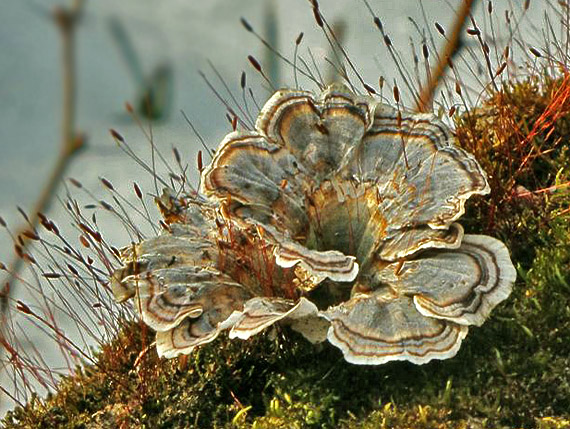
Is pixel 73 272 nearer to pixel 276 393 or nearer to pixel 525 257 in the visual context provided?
pixel 276 393

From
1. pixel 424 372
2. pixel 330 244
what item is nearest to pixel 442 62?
pixel 330 244

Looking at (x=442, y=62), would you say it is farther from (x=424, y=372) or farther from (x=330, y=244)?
(x=424, y=372)

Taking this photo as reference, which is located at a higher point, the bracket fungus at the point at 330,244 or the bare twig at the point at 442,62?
the bare twig at the point at 442,62

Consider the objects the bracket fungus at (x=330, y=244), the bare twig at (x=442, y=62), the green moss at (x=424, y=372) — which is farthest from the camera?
the bare twig at (x=442, y=62)

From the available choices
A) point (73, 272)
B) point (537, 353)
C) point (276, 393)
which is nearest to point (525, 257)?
point (537, 353)

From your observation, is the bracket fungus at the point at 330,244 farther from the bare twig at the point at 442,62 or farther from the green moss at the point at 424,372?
the bare twig at the point at 442,62

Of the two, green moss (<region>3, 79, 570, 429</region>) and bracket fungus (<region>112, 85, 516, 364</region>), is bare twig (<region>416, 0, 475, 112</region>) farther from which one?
bracket fungus (<region>112, 85, 516, 364</region>)
